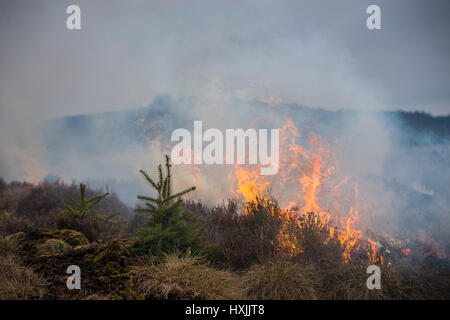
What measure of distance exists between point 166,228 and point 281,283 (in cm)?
194

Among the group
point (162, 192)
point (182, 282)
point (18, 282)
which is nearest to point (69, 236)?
point (18, 282)

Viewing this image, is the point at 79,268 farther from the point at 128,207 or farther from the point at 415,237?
the point at 128,207

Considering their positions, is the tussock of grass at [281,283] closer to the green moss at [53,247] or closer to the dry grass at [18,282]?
the dry grass at [18,282]

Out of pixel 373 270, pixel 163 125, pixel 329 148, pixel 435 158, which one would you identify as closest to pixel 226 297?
pixel 373 270

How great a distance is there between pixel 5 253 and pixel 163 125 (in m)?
11.0

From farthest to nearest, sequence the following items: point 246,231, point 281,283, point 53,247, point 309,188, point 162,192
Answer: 1. point 309,188
2. point 246,231
3. point 162,192
4. point 53,247
5. point 281,283

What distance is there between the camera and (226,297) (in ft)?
11.8

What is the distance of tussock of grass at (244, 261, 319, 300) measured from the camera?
11.9ft

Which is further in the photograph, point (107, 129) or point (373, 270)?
point (107, 129)

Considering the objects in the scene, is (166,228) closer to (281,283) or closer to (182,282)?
(182,282)

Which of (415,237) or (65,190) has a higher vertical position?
(65,190)

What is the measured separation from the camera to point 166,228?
4672 millimetres

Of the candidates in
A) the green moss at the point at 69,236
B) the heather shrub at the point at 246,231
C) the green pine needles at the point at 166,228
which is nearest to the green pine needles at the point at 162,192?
the green pine needles at the point at 166,228
